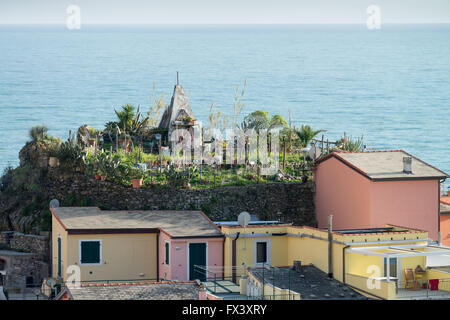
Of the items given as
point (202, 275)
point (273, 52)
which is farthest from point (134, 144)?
point (273, 52)

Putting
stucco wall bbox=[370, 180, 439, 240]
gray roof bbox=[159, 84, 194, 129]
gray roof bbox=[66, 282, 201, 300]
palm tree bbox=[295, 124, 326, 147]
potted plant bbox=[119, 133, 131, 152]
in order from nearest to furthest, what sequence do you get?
gray roof bbox=[66, 282, 201, 300] → stucco wall bbox=[370, 180, 439, 240] → potted plant bbox=[119, 133, 131, 152] → gray roof bbox=[159, 84, 194, 129] → palm tree bbox=[295, 124, 326, 147]

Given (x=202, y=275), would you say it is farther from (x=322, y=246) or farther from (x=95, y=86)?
(x=95, y=86)

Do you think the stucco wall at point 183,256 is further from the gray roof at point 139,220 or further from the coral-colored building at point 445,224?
the coral-colored building at point 445,224

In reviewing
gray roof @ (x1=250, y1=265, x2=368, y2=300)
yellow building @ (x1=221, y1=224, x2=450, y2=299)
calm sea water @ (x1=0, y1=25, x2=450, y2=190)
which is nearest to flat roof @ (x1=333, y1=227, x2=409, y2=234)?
yellow building @ (x1=221, y1=224, x2=450, y2=299)

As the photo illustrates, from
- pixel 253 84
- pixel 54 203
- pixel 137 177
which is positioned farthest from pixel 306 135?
pixel 253 84

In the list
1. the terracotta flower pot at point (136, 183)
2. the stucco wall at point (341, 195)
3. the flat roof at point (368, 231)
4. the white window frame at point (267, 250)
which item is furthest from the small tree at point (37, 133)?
the flat roof at point (368, 231)

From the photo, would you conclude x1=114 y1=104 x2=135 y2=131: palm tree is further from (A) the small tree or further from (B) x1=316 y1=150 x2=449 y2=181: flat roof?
(B) x1=316 y1=150 x2=449 y2=181: flat roof

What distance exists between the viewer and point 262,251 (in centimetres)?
3666

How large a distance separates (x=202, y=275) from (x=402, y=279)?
6955 millimetres

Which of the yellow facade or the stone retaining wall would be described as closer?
the yellow facade

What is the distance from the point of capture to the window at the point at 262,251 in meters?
36.6

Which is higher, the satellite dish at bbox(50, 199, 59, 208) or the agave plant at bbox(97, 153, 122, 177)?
the agave plant at bbox(97, 153, 122, 177)

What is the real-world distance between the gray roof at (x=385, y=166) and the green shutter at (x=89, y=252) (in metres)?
10.4

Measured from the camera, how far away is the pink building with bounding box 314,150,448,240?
130ft
